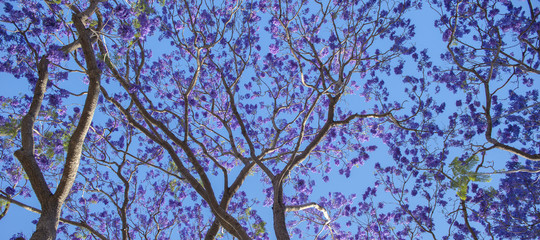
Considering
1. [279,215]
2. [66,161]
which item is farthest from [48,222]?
[279,215]

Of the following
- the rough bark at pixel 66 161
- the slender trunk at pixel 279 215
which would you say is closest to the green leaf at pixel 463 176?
the slender trunk at pixel 279 215

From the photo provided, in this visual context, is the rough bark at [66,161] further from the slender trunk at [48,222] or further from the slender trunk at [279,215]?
the slender trunk at [279,215]

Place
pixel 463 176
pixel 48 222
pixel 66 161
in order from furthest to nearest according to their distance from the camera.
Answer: pixel 463 176 → pixel 66 161 → pixel 48 222

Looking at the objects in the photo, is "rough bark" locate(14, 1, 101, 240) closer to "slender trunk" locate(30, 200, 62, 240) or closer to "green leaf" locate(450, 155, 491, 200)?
"slender trunk" locate(30, 200, 62, 240)

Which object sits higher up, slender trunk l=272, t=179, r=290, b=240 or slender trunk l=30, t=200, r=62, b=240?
slender trunk l=272, t=179, r=290, b=240

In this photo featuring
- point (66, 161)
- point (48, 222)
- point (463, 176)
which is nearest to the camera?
point (48, 222)

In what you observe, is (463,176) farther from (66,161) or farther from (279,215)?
(66,161)

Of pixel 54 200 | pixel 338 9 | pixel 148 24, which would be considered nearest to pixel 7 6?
pixel 148 24

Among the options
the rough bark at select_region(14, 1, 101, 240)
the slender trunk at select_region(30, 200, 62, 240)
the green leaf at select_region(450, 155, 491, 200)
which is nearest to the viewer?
the slender trunk at select_region(30, 200, 62, 240)

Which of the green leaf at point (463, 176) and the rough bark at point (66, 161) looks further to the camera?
the green leaf at point (463, 176)

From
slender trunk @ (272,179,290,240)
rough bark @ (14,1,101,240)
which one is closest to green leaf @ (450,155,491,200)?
slender trunk @ (272,179,290,240)

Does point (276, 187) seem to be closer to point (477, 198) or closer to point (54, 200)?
point (54, 200)

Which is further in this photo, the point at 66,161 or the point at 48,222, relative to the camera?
the point at 66,161

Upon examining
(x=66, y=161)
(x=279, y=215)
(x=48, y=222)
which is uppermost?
(x=279, y=215)
